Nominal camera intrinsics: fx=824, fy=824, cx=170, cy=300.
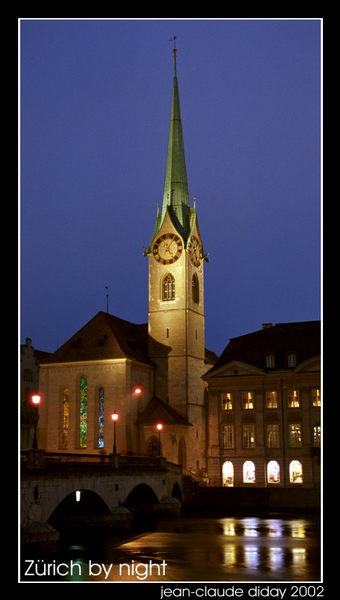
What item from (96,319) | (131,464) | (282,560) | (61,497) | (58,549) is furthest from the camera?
(96,319)

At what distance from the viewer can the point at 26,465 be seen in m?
35.8

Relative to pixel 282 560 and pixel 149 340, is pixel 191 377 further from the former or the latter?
pixel 282 560

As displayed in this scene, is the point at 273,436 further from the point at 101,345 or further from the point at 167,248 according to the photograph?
the point at 167,248

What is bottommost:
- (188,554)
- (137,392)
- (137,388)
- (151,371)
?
(188,554)

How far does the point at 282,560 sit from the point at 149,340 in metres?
46.0

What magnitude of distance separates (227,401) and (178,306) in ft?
33.2

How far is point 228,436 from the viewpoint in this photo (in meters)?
69.1

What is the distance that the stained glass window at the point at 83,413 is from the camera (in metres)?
69.9

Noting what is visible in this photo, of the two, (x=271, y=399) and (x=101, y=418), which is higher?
(x=271, y=399)

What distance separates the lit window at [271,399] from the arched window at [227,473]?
582 cm

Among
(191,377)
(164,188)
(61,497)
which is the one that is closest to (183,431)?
(191,377)

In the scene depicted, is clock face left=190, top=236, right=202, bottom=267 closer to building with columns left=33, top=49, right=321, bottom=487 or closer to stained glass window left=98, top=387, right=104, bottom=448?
building with columns left=33, top=49, right=321, bottom=487

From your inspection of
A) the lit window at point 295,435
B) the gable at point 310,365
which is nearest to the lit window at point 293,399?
the lit window at point 295,435

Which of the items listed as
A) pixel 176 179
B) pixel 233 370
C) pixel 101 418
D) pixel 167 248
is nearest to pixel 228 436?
pixel 233 370
